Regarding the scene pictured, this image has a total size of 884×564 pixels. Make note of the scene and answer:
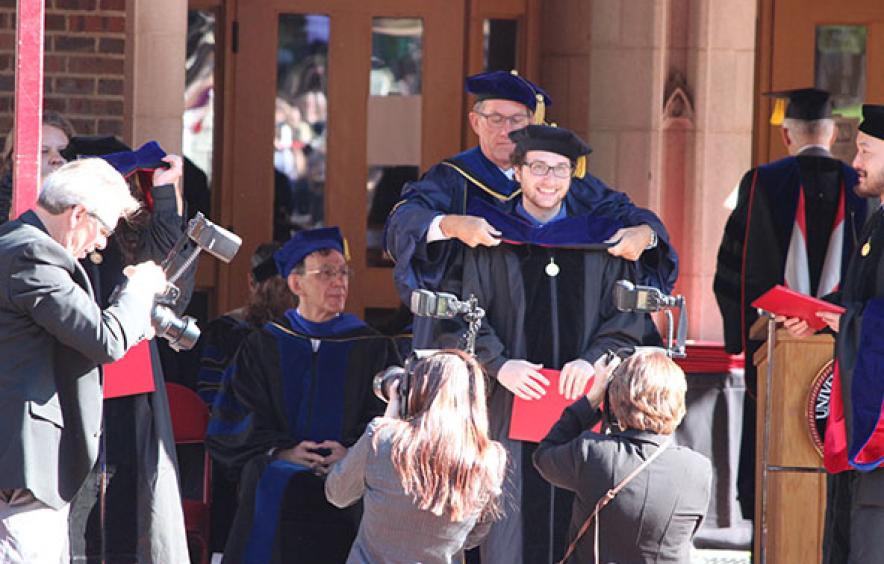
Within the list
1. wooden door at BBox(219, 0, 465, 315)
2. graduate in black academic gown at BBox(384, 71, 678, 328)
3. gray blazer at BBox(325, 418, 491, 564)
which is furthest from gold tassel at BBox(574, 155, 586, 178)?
wooden door at BBox(219, 0, 465, 315)

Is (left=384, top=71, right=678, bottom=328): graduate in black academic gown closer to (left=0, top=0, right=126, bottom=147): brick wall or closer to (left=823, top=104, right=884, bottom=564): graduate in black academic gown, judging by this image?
(left=823, top=104, right=884, bottom=564): graduate in black academic gown

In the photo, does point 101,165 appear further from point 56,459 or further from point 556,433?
point 556,433

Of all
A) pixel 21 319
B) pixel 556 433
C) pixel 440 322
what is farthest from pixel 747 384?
pixel 21 319

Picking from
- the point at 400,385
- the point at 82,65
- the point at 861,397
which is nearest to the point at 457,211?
the point at 861,397

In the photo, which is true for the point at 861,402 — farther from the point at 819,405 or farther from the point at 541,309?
the point at 541,309

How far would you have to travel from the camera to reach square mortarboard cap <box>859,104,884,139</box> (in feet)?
22.2

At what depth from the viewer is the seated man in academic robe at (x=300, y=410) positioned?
7.37 meters

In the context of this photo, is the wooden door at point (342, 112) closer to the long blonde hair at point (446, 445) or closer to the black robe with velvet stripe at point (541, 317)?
the black robe with velvet stripe at point (541, 317)

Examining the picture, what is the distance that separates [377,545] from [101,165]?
1.35 m

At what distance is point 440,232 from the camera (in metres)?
6.93

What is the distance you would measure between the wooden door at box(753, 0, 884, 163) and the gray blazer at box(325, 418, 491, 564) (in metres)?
5.54

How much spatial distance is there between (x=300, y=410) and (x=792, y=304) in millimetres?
1968

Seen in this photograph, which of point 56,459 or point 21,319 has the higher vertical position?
point 21,319

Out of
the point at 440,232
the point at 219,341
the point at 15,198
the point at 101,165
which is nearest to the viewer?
the point at 101,165
